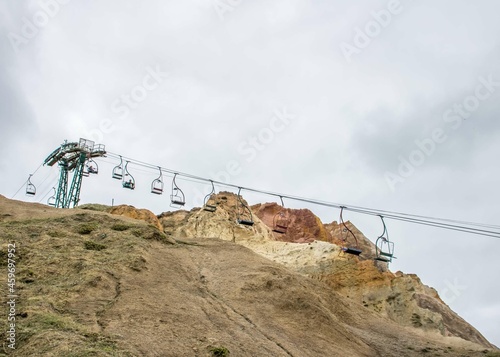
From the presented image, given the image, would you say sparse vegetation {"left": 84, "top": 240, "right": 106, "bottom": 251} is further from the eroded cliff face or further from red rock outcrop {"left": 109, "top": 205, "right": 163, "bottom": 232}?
red rock outcrop {"left": 109, "top": 205, "right": 163, "bottom": 232}

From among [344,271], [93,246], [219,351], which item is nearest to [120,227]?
[93,246]

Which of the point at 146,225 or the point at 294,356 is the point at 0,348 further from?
the point at 146,225

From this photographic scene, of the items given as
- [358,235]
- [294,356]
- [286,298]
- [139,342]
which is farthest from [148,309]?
[358,235]

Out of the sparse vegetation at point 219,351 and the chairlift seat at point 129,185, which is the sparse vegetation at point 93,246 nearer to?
the chairlift seat at point 129,185

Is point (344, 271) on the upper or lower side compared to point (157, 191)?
lower

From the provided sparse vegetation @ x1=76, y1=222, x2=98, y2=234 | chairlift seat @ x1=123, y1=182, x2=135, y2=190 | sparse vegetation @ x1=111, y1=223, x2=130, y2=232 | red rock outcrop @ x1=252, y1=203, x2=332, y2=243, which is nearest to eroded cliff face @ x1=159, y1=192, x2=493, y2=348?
chairlift seat @ x1=123, y1=182, x2=135, y2=190

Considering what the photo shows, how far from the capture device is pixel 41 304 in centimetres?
2064

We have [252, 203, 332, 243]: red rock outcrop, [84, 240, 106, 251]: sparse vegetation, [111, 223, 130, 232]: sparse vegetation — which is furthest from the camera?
[252, 203, 332, 243]: red rock outcrop

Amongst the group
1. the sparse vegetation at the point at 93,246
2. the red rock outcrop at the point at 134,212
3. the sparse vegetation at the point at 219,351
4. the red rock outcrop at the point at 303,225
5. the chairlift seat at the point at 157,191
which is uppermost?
the red rock outcrop at the point at 303,225

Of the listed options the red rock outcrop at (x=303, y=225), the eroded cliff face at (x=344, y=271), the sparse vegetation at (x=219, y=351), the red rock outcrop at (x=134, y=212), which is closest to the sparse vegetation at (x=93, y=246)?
the eroded cliff face at (x=344, y=271)

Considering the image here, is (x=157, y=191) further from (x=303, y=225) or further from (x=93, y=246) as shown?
(x=303, y=225)

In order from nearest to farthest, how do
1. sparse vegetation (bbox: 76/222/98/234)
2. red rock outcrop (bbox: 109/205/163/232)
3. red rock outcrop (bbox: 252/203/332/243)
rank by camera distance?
1. sparse vegetation (bbox: 76/222/98/234)
2. red rock outcrop (bbox: 109/205/163/232)
3. red rock outcrop (bbox: 252/203/332/243)

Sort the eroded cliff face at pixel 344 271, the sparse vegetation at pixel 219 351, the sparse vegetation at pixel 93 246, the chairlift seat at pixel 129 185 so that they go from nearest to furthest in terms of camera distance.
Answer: the sparse vegetation at pixel 219 351, the sparse vegetation at pixel 93 246, the chairlift seat at pixel 129 185, the eroded cliff face at pixel 344 271

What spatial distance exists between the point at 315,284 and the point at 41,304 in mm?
19056
